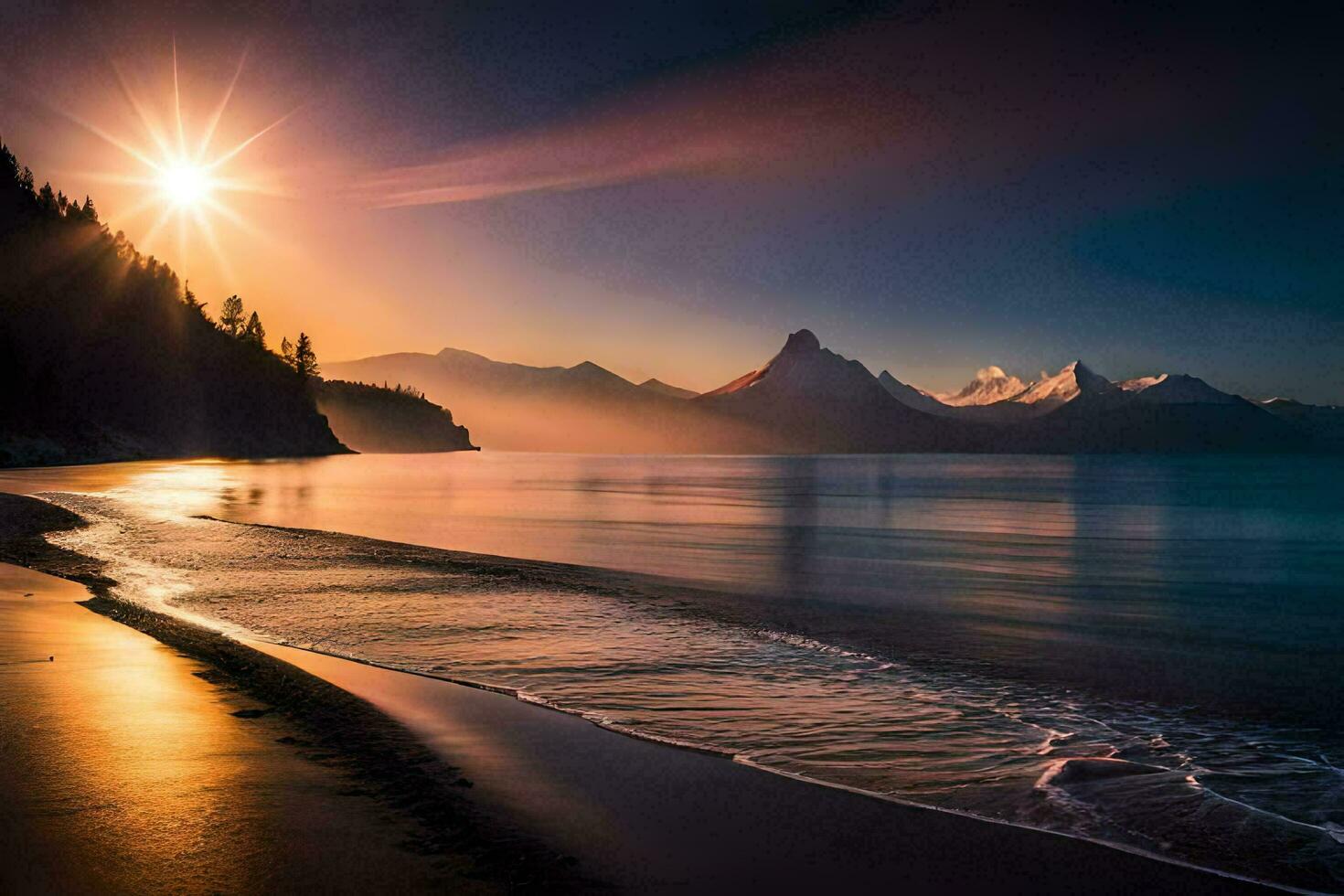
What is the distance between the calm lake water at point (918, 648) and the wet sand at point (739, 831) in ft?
1.60

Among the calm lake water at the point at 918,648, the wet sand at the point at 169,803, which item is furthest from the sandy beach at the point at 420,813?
the calm lake water at the point at 918,648

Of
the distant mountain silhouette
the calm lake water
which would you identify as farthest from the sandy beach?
the distant mountain silhouette

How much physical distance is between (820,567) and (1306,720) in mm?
16435

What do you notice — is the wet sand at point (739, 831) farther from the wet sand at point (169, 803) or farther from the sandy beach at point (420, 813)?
the wet sand at point (169, 803)

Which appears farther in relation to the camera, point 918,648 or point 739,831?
point 918,648

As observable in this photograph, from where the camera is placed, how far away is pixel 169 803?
227 inches

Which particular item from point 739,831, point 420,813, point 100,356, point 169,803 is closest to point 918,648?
point 739,831

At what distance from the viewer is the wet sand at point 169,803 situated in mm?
4832

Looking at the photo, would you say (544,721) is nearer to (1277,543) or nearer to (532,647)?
(532,647)

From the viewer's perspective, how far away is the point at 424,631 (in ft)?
45.1

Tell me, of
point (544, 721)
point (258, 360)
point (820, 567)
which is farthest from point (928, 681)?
point (258, 360)

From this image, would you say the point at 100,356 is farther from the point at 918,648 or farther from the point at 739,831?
the point at 739,831

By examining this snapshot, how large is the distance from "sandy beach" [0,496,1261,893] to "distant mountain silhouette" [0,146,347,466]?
361 feet

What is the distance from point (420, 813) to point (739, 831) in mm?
2228
